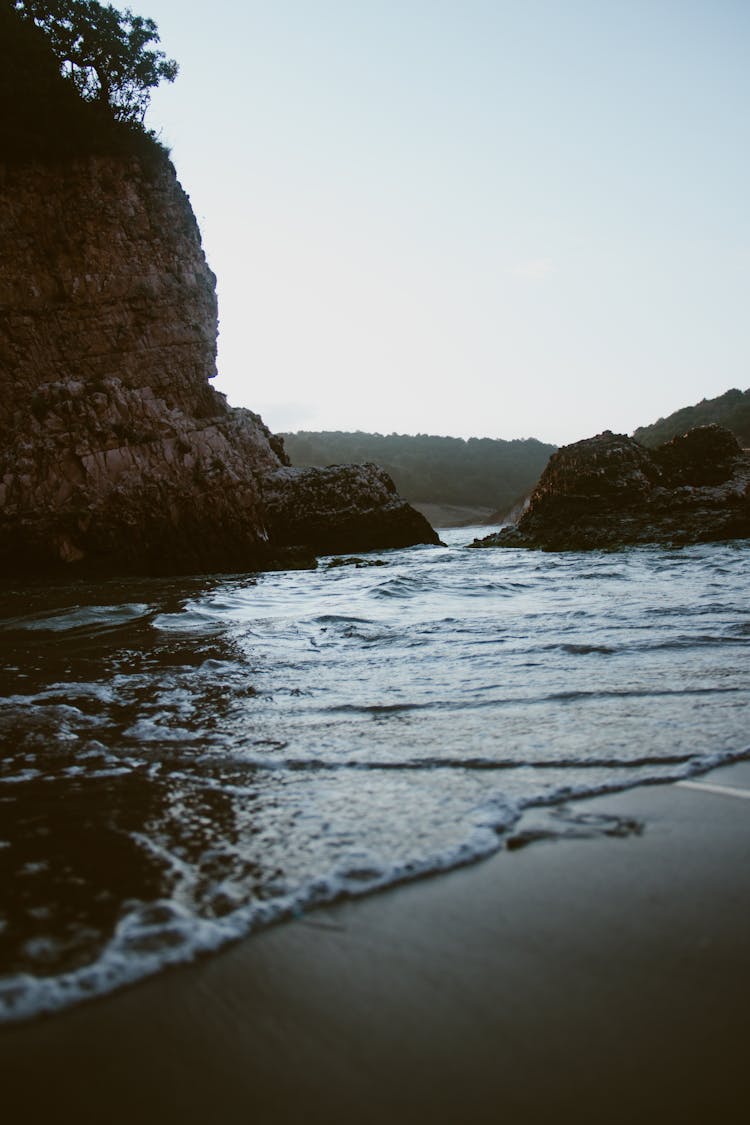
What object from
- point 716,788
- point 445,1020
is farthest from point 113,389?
point 445,1020

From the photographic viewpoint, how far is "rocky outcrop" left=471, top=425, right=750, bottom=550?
13781 mm

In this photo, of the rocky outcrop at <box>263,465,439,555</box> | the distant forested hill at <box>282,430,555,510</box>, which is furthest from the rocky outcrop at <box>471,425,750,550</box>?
the distant forested hill at <box>282,430,555,510</box>

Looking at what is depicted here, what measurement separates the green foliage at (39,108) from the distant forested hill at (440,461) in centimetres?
3648

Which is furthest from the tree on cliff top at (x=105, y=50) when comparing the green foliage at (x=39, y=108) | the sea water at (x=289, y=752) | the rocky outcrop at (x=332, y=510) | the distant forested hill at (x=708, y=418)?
the distant forested hill at (x=708, y=418)

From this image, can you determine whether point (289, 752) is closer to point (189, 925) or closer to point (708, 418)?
point (189, 925)

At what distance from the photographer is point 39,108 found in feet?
44.3

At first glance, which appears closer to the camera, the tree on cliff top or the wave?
the wave

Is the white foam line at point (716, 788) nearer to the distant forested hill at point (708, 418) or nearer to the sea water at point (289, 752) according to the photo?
the sea water at point (289, 752)

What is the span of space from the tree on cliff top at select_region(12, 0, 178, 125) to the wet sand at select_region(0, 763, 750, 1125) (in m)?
17.3

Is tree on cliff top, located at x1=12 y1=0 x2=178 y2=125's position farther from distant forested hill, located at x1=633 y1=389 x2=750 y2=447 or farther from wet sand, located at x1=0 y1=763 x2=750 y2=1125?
distant forested hill, located at x1=633 y1=389 x2=750 y2=447

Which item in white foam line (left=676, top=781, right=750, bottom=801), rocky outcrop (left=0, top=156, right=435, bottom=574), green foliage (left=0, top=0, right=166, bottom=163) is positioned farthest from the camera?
green foliage (left=0, top=0, right=166, bottom=163)

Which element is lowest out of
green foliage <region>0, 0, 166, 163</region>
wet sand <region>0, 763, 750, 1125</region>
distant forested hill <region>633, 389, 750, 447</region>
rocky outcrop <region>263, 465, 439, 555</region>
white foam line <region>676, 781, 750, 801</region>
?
wet sand <region>0, 763, 750, 1125</region>

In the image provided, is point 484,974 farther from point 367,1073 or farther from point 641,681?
point 641,681

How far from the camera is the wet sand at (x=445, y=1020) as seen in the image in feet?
3.28
